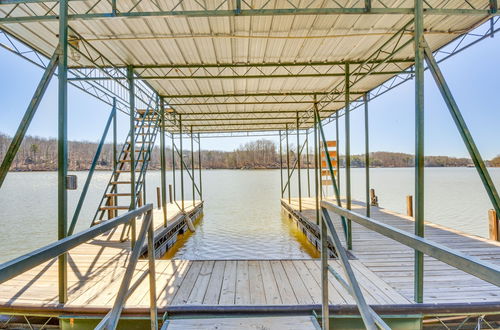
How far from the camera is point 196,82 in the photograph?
6.80 meters

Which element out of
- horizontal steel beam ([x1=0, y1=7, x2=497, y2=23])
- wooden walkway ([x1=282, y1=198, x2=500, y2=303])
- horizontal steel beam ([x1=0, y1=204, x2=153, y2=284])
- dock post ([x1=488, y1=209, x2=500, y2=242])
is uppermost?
horizontal steel beam ([x1=0, y1=7, x2=497, y2=23])

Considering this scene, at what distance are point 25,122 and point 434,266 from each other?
617 centimetres

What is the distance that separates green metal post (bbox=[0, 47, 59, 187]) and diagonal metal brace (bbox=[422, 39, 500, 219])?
15.0 feet

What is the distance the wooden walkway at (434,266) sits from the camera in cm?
328

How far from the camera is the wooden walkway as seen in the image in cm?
328

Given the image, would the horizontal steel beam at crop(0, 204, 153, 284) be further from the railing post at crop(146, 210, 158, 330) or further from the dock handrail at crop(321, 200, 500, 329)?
the dock handrail at crop(321, 200, 500, 329)

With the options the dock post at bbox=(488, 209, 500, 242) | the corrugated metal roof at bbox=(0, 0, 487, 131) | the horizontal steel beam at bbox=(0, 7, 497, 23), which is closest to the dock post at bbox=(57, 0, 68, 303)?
the horizontal steel beam at bbox=(0, 7, 497, 23)

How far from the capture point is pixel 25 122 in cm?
279

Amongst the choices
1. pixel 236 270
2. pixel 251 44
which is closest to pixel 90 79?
pixel 251 44

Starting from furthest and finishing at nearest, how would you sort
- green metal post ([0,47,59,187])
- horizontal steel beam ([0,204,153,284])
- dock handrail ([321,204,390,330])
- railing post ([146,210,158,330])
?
green metal post ([0,47,59,187]) < railing post ([146,210,158,330]) < dock handrail ([321,204,390,330]) < horizontal steel beam ([0,204,153,284])

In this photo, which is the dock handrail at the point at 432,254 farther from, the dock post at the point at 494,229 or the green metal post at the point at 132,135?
the dock post at the point at 494,229

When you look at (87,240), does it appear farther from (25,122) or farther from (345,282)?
(25,122)

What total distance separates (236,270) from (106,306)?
1889 millimetres

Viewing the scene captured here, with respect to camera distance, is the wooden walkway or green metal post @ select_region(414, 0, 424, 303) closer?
green metal post @ select_region(414, 0, 424, 303)
